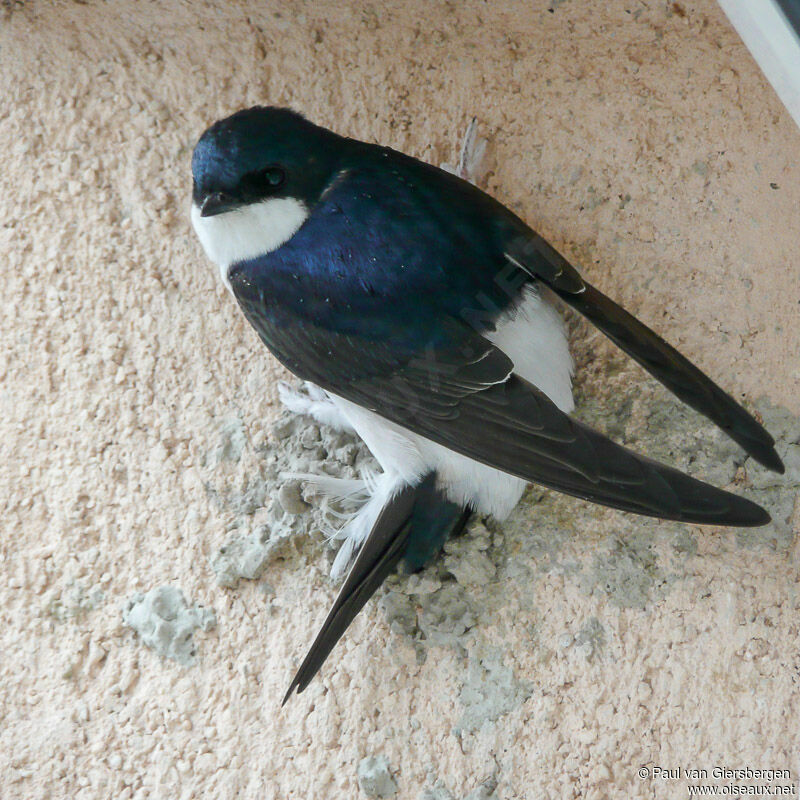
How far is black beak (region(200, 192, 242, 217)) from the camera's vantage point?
1163 mm

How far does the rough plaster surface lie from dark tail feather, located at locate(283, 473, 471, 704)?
0.13 feet

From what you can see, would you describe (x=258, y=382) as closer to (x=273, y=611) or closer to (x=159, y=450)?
(x=159, y=450)

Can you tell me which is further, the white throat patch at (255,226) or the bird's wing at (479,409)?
the white throat patch at (255,226)

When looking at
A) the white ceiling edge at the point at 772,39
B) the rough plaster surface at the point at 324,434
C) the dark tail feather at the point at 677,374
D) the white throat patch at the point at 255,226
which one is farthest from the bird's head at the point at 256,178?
Answer: the white ceiling edge at the point at 772,39

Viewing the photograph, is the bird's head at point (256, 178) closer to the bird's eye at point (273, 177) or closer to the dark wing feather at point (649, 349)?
the bird's eye at point (273, 177)

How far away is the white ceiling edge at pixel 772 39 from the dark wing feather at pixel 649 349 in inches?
13.4

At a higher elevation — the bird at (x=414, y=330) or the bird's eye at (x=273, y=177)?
the bird's eye at (x=273, y=177)

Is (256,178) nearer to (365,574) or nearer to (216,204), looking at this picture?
(216,204)

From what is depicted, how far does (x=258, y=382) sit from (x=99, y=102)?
50 centimetres

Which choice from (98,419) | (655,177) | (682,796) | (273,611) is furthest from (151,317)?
(682,796)

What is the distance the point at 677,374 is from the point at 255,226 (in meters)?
0.53

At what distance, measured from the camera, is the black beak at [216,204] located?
45.8 inches

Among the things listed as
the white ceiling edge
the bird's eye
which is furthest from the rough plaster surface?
the white ceiling edge

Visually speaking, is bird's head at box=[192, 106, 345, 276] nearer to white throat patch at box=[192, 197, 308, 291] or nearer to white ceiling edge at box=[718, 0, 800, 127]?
white throat patch at box=[192, 197, 308, 291]
